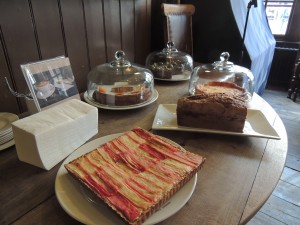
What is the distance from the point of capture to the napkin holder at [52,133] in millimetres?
499

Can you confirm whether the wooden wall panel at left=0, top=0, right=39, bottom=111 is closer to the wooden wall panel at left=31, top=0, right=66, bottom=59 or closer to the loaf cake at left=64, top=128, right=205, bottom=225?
the wooden wall panel at left=31, top=0, right=66, bottom=59

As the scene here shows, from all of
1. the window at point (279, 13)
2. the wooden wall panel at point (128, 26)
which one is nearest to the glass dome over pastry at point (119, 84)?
the wooden wall panel at point (128, 26)

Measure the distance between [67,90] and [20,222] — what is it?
0.46 metres

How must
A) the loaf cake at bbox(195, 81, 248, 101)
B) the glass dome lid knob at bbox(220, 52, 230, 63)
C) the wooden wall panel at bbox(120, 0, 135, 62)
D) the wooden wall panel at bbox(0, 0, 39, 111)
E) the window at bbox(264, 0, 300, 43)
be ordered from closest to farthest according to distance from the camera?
1. the wooden wall panel at bbox(0, 0, 39, 111)
2. the loaf cake at bbox(195, 81, 248, 101)
3. the glass dome lid knob at bbox(220, 52, 230, 63)
4. the wooden wall panel at bbox(120, 0, 135, 62)
5. the window at bbox(264, 0, 300, 43)

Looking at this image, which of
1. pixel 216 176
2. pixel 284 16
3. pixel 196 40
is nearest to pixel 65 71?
pixel 216 176

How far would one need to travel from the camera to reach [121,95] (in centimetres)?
82

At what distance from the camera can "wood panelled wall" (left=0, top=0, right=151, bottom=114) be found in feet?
2.66

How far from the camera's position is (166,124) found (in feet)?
2.31

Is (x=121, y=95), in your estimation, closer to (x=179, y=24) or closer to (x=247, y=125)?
(x=247, y=125)

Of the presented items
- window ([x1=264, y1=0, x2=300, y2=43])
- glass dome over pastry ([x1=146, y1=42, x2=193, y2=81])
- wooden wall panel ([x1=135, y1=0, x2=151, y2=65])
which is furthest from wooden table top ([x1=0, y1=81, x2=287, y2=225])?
window ([x1=264, y1=0, x2=300, y2=43])

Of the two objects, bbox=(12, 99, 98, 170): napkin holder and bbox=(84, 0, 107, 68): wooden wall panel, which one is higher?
bbox=(84, 0, 107, 68): wooden wall panel

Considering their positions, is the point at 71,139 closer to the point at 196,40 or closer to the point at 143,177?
the point at 143,177

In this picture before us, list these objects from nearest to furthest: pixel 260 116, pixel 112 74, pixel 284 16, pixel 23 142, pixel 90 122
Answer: pixel 23 142, pixel 90 122, pixel 260 116, pixel 112 74, pixel 284 16

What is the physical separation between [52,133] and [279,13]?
3.26 metres
